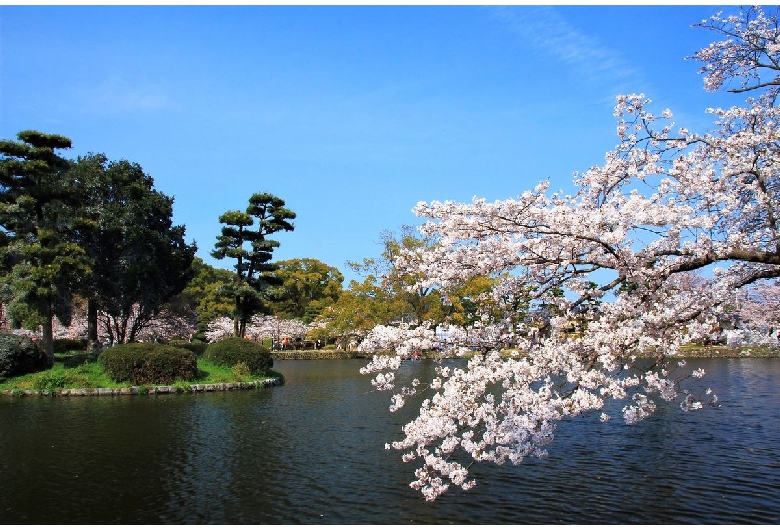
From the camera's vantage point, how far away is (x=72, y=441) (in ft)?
41.9

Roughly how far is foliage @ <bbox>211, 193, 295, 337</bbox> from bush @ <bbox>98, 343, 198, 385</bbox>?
14521 mm

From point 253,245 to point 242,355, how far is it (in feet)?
47.1

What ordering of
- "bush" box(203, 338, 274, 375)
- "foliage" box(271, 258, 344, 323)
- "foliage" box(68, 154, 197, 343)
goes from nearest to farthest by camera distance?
1. "bush" box(203, 338, 274, 375)
2. "foliage" box(68, 154, 197, 343)
3. "foliage" box(271, 258, 344, 323)

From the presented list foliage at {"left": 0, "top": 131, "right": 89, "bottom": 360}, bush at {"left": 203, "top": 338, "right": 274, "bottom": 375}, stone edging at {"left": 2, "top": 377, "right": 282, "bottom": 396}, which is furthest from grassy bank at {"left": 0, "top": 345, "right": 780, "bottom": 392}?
foliage at {"left": 0, "top": 131, "right": 89, "bottom": 360}

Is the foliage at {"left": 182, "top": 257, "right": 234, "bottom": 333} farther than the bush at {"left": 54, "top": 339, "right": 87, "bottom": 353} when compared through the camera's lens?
Yes

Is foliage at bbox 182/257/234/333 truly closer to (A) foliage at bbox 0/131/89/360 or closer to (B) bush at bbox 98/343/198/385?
(A) foliage at bbox 0/131/89/360

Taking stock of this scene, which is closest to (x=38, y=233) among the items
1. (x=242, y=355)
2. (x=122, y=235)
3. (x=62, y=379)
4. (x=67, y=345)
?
(x=122, y=235)

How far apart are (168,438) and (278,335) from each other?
41.3 m

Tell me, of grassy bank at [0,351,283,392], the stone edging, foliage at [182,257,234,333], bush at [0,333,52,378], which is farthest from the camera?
foliage at [182,257,234,333]

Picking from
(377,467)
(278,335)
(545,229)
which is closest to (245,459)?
(377,467)

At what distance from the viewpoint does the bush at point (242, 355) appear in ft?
80.8

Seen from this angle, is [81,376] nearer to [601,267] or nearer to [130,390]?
[130,390]

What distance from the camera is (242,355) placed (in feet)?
80.9

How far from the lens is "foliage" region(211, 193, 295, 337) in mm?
37312
